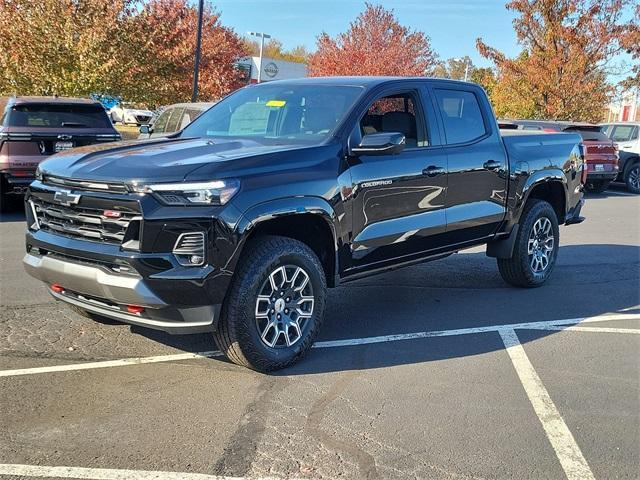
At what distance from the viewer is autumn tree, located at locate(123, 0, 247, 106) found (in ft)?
61.4

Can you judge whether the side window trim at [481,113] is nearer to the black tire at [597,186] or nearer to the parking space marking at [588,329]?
the parking space marking at [588,329]

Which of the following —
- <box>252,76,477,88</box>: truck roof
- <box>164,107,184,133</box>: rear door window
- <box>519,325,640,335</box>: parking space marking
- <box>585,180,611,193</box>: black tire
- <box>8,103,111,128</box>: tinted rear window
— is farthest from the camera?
<box>585,180,611,193</box>: black tire

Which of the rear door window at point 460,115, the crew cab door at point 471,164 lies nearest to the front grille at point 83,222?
the crew cab door at point 471,164

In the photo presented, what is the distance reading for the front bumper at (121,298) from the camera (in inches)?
145

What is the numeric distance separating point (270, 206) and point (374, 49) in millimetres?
26849

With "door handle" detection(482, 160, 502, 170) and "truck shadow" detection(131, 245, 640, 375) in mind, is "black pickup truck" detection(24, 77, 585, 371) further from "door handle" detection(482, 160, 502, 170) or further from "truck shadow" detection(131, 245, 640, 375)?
"truck shadow" detection(131, 245, 640, 375)

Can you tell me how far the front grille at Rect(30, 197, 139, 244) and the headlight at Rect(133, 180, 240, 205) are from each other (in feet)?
0.59

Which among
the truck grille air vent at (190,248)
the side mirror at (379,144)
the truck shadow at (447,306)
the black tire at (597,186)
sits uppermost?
the side mirror at (379,144)

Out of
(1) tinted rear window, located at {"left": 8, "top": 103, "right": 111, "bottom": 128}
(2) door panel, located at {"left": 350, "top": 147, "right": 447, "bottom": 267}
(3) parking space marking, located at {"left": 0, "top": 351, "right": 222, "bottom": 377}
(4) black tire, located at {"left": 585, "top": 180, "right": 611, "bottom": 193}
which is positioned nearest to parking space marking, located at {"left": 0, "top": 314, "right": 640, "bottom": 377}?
(3) parking space marking, located at {"left": 0, "top": 351, "right": 222, "bottom": 377}

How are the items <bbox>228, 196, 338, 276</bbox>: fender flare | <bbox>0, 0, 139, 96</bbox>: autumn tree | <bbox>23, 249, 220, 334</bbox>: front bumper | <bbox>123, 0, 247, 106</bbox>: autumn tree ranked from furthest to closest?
<bbox>123, 0, 247, 106</bbox>: autumn tree, <bbox>0, 0, 139, 96</bbox>: autumn tree, <bbox>228, 196, 338, 276</bbox>: fender flare, <bbox>23, 249, 220, 334</bbox>: front bumper

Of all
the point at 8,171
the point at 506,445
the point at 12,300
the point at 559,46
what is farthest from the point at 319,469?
the point at 559,46

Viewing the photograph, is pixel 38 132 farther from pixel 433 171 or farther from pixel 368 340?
pixel 368 340

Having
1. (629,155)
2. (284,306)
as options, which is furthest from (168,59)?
(284,306)

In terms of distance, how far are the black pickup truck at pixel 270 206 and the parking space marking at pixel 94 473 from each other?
99 centimetres
